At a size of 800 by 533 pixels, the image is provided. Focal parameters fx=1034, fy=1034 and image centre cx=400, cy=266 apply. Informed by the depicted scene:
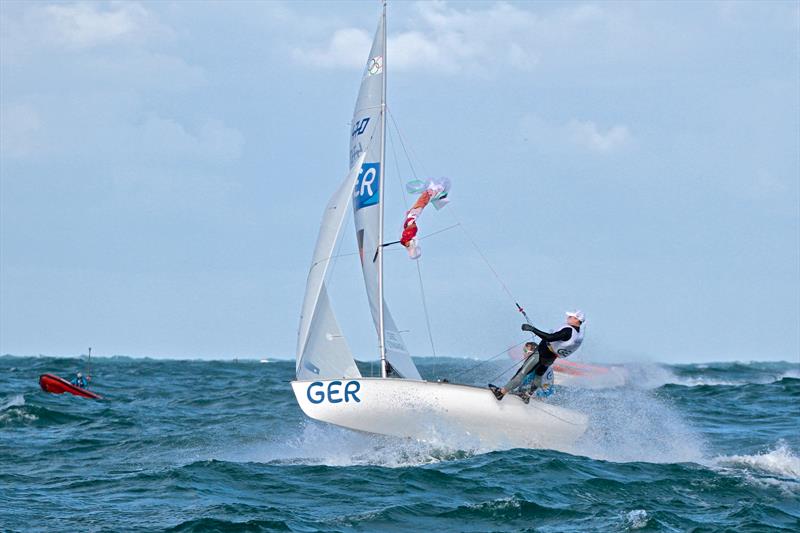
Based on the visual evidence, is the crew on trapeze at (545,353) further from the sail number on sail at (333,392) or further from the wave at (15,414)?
the wave at (15,414)

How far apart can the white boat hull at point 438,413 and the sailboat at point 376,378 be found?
0.6 inches

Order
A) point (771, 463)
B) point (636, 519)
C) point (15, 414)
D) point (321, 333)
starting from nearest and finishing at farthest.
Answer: point (636, 519), point (771, 463), point (321, 333), point (15, 414)

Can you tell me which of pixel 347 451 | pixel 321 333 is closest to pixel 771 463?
pixel 347 451

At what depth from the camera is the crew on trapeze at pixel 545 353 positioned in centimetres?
1669

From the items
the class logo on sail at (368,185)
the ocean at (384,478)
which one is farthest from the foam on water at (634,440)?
the class logo on sail at (368,185)

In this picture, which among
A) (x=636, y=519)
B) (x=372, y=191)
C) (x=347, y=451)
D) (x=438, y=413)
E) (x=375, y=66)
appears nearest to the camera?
(x=636, y=519)

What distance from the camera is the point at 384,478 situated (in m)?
15.2

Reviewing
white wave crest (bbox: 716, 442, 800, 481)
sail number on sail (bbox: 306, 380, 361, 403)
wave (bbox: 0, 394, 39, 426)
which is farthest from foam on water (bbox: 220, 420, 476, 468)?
wave (bbox: 0, 394, 39, 426)

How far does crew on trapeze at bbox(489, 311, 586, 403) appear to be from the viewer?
1669 centimetres

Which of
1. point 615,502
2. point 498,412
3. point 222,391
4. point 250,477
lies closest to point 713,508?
point 615,502

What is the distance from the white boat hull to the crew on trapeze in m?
0.18

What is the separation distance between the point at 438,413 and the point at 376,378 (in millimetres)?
1179

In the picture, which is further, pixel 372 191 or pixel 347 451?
pixel 372 191

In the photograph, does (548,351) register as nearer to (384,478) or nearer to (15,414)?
(384,478)
